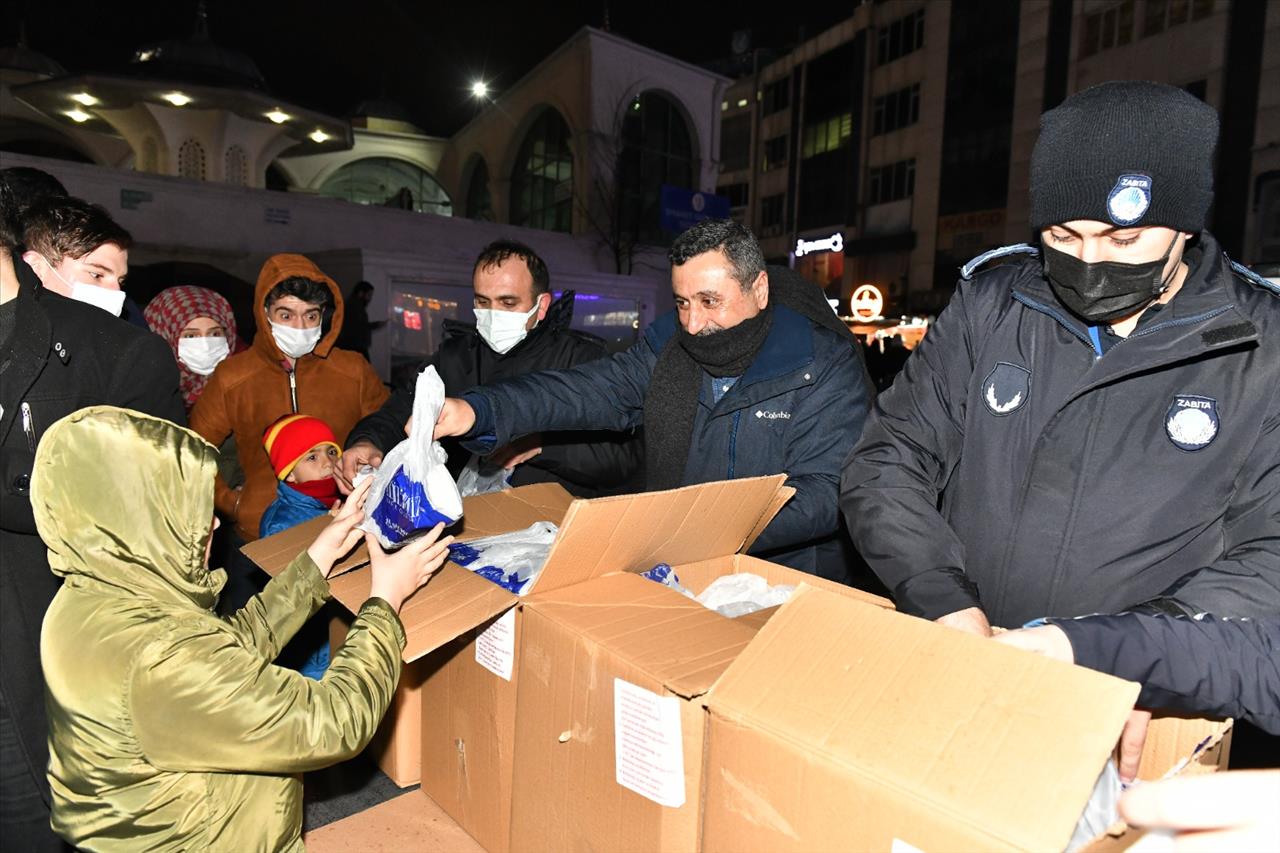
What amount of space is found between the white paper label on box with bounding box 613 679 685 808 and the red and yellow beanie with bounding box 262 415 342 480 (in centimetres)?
185

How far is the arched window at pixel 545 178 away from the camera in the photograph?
64.4ft

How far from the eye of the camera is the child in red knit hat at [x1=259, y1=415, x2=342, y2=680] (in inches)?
100

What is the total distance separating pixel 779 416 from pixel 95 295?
219 centimetres

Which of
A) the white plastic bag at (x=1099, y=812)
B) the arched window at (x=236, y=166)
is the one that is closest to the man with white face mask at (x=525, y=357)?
the white plastic bag at (x=1099, y=812)

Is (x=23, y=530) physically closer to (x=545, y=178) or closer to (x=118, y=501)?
(x=118, y=501)

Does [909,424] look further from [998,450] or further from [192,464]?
[192,464]

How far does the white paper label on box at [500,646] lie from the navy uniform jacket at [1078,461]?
69 centimetres

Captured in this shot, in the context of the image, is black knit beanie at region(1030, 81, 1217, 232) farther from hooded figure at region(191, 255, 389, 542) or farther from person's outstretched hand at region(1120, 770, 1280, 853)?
hooded figure at region(191, 255, 389, 542)

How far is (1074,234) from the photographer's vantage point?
137 centimetres

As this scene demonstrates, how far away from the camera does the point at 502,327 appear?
3.04 m

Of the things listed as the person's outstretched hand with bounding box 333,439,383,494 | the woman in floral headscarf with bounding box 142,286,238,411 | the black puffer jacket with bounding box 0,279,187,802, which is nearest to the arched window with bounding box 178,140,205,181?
the woman in floral headscarf with bounding box 142,286,238,411

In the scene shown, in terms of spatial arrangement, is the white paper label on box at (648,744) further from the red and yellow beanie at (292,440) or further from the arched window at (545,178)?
the arched window at (545,178)

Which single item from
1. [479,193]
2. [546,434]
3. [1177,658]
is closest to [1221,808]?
[1177,658]

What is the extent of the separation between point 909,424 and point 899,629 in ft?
1.97
